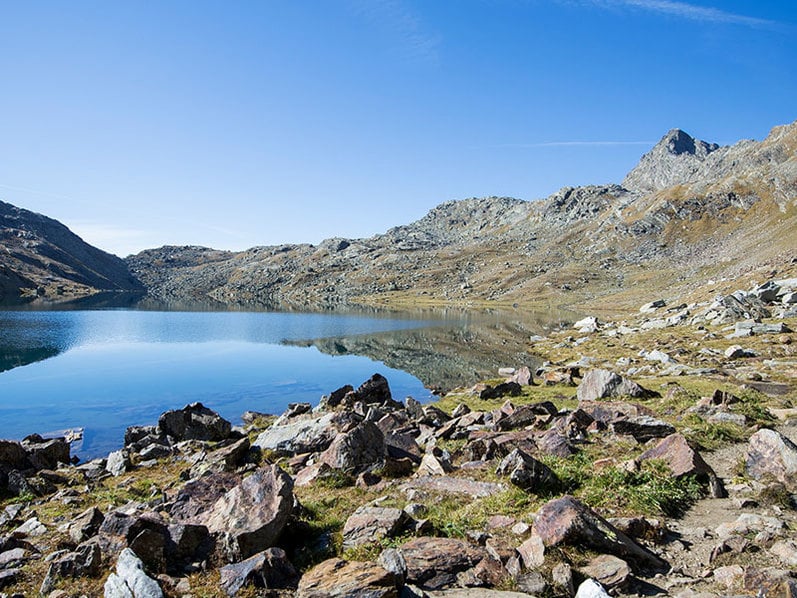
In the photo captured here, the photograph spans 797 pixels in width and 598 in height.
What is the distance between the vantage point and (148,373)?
6419 centimetres

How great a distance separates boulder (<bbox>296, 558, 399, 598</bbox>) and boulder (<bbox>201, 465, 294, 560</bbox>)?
75.0 inches

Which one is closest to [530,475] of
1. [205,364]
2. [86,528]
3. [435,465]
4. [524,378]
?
[435,465]

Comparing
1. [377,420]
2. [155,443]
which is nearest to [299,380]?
[155,443]

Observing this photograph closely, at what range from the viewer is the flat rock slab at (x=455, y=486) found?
1520 centimetres

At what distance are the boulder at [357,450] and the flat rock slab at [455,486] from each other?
2443 mm

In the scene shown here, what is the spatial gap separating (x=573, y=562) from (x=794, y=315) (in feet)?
192

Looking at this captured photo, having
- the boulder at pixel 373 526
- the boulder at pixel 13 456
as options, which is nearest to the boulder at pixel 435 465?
the boulder at pixel 373 526

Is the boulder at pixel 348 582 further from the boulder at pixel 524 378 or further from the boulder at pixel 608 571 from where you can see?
the boulder at pixel 524 378

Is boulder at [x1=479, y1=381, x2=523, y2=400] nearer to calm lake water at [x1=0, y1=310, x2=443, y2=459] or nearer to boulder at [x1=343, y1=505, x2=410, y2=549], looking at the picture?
calm lake water at [x1=0, y1=310, x2=443, y2=459]

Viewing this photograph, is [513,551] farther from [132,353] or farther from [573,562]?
[132,353]

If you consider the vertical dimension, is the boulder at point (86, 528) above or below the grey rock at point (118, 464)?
above

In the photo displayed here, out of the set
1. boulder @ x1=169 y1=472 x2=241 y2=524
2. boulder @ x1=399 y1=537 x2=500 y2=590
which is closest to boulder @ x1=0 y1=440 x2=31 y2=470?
boulder @ x1=169 y1=472 x2=241 y2=524

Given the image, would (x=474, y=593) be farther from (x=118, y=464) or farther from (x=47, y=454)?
(x=47, y=454)

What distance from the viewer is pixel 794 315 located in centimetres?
5325
